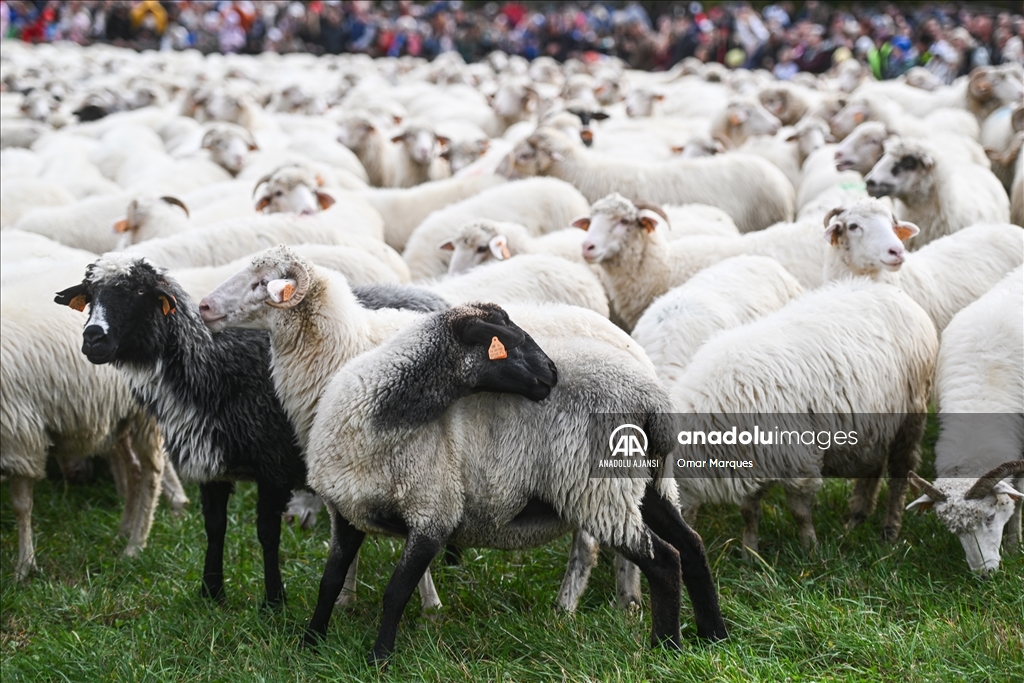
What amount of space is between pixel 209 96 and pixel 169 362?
9299 millimetres

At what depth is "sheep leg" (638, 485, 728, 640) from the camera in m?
3.60

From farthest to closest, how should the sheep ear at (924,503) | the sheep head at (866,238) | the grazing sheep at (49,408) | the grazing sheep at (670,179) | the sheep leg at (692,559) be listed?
the grazing sheep at (670,179), the sheep head at (866,238), the grazing sheep at (49,408), the sheep ear at (924,503), the sheep leg at (692,559)

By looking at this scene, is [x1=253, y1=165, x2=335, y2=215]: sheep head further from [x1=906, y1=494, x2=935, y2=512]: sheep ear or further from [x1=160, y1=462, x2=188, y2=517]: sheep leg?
[x1=906, y1=494, x2=935, y2=512]: sheep ear

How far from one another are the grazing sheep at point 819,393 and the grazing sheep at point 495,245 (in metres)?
1.66

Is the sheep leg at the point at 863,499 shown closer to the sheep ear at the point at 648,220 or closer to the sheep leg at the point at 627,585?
the sheep leg at the point at 627,585

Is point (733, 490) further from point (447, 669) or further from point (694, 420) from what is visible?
point (447, 669)

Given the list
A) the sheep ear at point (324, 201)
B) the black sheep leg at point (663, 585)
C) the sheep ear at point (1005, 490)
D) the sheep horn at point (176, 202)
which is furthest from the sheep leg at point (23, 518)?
the sheep ear at point (1005, 490)

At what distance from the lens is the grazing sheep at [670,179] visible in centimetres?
787

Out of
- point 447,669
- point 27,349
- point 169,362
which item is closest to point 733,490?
point 447,669

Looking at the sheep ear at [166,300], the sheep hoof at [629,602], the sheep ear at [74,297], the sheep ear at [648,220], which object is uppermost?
the sheep ear at [166,300]

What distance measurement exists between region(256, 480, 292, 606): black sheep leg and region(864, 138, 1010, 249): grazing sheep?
3946mm

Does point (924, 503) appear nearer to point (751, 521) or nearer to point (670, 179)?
point (751, 521)

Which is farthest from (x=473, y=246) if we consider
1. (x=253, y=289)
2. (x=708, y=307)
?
(x=253, y=289)

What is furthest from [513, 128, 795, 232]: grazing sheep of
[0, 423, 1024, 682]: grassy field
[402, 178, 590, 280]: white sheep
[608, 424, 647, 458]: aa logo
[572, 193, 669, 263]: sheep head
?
[608, 424, 647, 458]: aa logo
